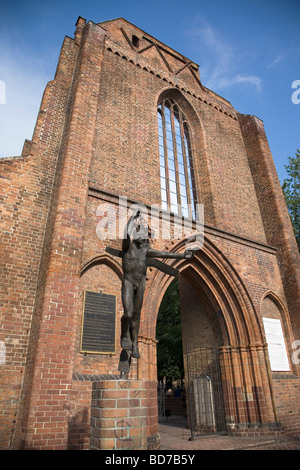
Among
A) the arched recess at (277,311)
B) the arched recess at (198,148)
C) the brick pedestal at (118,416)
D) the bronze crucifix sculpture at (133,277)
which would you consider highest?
the arched recess at (198,148)

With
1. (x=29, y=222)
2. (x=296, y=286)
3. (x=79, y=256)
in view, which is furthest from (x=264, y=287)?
(x=29, y=222)

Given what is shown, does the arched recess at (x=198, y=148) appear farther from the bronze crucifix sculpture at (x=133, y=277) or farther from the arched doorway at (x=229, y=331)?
the bronze crucifix sculpture at (x=133, y=277)

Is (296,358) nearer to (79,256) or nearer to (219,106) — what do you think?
(79,256)

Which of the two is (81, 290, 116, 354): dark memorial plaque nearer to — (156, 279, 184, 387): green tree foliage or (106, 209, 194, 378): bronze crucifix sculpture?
(106, 209, 194, 378): bronze crucifix sculpture

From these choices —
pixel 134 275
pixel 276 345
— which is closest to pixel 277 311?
pixel 276 345

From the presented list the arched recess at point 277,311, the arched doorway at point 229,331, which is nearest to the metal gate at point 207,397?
the arched doorway at point 229,331

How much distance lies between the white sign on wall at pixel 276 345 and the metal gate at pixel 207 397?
162 centimetres

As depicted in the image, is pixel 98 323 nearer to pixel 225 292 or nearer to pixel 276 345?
pixel 225 292

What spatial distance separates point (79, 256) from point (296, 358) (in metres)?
7.70

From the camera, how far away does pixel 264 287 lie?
33.7 feet

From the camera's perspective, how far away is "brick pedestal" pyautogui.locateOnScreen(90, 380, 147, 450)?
135 inches

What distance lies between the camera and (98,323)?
21.7 feet

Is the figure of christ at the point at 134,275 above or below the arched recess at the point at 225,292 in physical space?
below

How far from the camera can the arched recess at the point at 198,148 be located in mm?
11180
